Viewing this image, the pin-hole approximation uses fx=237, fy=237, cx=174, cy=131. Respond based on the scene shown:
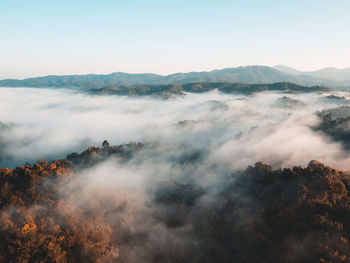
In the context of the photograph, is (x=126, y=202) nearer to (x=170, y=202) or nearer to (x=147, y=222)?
(x=147, y=222)

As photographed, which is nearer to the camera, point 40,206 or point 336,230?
point 336,230

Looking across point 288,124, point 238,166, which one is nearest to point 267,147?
point 238,166

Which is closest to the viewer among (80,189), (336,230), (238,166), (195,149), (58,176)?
(336,230)

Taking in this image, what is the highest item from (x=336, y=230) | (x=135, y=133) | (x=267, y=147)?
(x=336, y=230)

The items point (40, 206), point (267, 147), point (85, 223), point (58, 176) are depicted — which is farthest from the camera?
point (267, 147)

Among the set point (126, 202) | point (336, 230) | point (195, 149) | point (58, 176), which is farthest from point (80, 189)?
point (195, 149)

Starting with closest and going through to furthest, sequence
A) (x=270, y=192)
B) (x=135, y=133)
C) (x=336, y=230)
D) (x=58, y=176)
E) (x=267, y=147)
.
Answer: (x=336, y=230)
(x=270, y=192)
(x=58, y=176)
(x=267, y=147)
(x=135, y=133)

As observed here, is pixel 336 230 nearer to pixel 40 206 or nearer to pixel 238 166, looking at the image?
pixel 40 206

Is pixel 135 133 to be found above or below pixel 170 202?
below

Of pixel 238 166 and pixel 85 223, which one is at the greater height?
pixel 85 223
